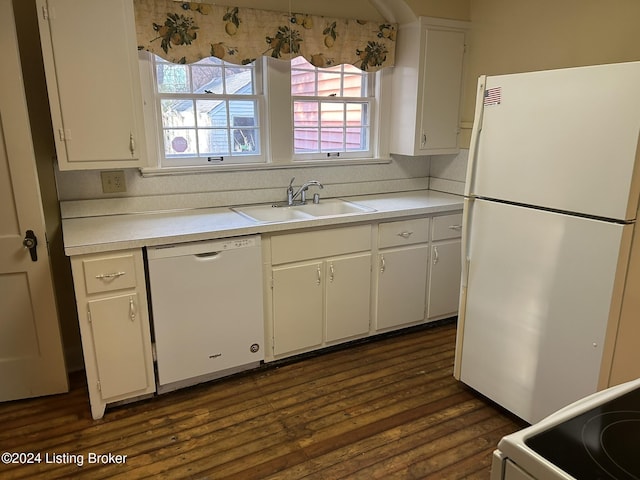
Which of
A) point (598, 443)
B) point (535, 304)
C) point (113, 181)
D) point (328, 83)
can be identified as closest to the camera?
point (598, 443)

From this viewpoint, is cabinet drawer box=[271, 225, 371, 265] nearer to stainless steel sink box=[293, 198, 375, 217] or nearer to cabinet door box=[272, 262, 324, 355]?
cabinet door box=[272, 262, 324, 355]

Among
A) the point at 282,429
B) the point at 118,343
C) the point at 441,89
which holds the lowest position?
the point at 282,429

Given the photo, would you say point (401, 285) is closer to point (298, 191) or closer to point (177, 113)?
point (298, 191)

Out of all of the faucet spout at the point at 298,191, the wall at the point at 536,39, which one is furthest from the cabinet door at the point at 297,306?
the wall at the point at 536,39

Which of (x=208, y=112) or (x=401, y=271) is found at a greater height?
(x=208, y=112)

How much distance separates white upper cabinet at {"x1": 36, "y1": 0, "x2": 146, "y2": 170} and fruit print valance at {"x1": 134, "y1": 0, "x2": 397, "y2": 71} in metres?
0.27

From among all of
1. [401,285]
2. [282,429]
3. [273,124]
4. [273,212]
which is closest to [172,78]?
[273,124]

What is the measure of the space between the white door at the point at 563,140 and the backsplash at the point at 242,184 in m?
1.28

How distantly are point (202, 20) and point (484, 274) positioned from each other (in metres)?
2.13

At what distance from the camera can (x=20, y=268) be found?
7.97ft

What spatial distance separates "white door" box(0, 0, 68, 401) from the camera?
2.24 m

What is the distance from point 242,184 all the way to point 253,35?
926 mm

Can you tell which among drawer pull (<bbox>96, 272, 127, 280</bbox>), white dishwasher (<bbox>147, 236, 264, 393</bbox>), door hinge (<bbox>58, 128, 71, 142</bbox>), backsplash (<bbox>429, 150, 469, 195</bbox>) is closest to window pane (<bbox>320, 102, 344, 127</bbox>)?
backsplash (<bbox>429, 150, 469, 195</bbox>)

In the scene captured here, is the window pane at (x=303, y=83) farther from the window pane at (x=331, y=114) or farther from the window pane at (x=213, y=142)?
the window pane at (x=213, y=142)
